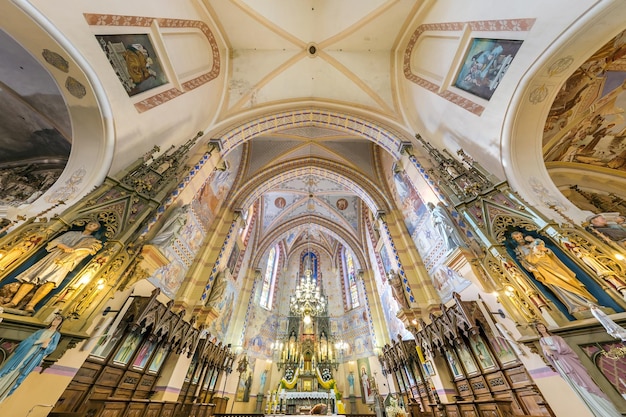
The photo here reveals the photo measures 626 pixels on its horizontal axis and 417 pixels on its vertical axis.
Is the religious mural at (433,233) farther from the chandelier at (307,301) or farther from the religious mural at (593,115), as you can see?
the chandelier at (307,301)

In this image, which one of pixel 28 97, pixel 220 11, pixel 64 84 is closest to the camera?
pixel 64 84

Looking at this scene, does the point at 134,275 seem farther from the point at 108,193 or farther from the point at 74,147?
the point at 74,147

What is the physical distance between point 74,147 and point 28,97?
2.13 m

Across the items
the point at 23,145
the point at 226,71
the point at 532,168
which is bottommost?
the point at 532,168

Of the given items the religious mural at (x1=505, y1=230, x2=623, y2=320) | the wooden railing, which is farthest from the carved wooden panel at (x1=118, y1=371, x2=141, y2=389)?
the religious mural at (x1=505, y1=230, x2=623, y2=320)

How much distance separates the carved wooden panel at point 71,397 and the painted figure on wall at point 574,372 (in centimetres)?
859

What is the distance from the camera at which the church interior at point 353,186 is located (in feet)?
11.1

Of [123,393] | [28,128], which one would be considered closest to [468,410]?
[123,393]

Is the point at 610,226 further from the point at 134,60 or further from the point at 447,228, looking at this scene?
the point at 134,60

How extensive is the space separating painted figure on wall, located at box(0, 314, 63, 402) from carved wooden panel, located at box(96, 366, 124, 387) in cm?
291

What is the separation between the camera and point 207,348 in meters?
8.22

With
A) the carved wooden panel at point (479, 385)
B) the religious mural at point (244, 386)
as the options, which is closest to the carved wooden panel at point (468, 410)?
the carved wooden panel at point (479, 385)

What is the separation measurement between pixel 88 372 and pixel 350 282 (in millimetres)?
13942

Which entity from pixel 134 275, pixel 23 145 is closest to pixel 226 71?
pixel 23 145
